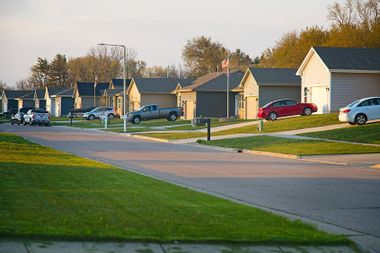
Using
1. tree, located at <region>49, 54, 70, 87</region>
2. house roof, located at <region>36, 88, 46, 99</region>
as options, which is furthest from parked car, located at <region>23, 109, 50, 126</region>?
tree, located at <region>49, 54, 70, 87</region>

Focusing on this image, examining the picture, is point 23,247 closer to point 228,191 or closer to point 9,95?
point 228,191

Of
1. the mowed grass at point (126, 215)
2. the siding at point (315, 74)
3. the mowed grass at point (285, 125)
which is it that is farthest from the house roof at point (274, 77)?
the mowed grass at point (126, 215)

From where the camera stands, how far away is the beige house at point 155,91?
255 ft

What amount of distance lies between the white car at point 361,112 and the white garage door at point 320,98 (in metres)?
10.3

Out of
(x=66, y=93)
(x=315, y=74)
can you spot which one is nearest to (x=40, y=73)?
(x=66, y=93)

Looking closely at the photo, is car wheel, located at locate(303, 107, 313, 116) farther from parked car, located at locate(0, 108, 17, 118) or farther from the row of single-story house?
parked car, located at locate(0, 108, 17, 118)

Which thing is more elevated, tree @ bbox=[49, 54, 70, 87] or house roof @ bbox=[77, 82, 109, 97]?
tree @ bbox=[49, 54, 70, 87]

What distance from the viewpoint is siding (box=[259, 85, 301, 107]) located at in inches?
2259

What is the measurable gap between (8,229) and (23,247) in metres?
0.54

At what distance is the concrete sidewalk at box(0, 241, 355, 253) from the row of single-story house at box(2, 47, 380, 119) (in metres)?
39.6

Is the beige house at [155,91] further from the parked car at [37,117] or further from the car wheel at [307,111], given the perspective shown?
the car wheel at [307,111]

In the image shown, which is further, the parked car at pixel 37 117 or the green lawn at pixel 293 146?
the parked car at pixel 37 117

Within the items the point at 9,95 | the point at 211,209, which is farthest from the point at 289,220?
the point at 9,95

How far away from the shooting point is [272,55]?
92.5 meters
